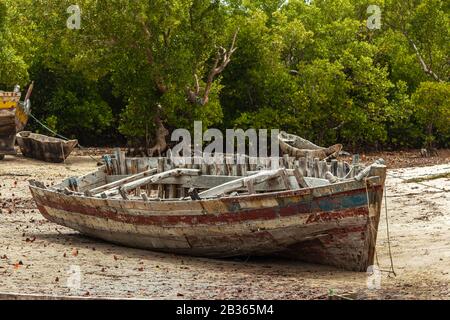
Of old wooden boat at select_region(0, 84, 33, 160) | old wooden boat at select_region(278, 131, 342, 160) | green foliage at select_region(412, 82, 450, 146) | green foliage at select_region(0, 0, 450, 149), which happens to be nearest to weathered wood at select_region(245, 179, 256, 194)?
old wooden boat at select_region(278, 131, 342, 160)

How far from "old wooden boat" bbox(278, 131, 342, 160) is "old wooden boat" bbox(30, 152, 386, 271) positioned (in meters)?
9.20

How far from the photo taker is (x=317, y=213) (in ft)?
45.0

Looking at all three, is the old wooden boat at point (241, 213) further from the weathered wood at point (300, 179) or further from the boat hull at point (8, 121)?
the boat hull at point (8, 121)

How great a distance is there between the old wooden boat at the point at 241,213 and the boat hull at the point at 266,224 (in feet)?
0.04

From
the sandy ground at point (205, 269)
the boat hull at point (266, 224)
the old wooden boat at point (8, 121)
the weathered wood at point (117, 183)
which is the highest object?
the old wooden boat at point (8, 121)

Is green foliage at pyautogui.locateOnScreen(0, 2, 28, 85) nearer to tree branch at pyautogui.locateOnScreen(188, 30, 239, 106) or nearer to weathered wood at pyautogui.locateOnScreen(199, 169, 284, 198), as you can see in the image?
tree branch at pyautogui.locateOnScreen(188, 30, 239, 106)

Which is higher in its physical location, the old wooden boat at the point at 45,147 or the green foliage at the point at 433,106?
the green foliage at the point at 433,106

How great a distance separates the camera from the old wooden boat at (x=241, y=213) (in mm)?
13617

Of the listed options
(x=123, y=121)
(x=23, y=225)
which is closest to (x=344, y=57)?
(x=123, y=121)

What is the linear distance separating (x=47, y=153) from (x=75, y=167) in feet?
4.20

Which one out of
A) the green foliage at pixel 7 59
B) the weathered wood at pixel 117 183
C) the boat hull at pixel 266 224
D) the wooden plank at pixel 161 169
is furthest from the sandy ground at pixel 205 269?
the green foliage at pixel 7 59

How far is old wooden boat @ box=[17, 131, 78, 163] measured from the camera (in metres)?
28.5

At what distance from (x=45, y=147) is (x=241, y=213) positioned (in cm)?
1560

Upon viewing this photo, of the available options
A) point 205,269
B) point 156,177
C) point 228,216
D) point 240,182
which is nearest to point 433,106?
point 156,177
